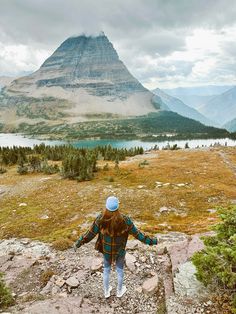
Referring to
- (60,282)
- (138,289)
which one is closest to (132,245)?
(138,289)

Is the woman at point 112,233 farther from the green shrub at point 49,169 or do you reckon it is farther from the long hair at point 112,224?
the green shrub at point 49,169

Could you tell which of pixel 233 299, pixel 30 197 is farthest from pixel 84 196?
pixel 233 299

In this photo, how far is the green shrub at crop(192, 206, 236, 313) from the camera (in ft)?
22.9

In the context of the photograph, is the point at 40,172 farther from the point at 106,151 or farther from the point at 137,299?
the point at 137,299

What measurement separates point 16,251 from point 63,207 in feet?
24.0

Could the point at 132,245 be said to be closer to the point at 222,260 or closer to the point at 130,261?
the point at 130,261

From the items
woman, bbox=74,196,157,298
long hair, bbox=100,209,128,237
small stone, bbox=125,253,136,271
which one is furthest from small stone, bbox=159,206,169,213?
long hair, bbox=100,209,128,237

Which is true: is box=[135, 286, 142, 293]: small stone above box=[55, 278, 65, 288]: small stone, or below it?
above

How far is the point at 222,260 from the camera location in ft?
23.7

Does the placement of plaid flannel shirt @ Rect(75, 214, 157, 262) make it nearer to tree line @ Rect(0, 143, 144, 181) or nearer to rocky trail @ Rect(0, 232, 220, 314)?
rocky trail @ Rect(0, 232, 220, 314)

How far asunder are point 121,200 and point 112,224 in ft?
44.3

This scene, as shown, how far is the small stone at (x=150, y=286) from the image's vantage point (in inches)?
345

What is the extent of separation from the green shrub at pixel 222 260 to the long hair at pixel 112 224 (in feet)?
6.86

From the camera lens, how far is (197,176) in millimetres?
29125
